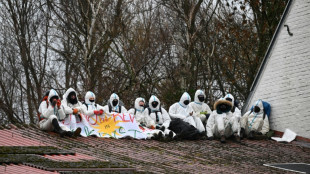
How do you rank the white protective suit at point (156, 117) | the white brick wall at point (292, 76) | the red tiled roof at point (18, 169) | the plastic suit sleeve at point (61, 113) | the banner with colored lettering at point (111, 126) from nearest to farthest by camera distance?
the red tiled roof at point (18, 169) → the plastic suit sleeve at point (61, 113) → the banner with colored lettering at point (111, 126) → the white protective suit at point (156, 117) → the white brick wall at point (292, 76)

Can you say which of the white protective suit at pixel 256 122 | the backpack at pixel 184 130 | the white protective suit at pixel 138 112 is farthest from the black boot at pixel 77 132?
the white protective suit at pixel 256 122

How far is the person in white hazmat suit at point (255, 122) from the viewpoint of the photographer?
20844mm

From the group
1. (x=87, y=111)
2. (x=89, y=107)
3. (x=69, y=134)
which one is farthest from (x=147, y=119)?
(x=69, y=134)

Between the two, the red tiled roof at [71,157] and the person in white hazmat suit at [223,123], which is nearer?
the red tiled roof at [71,157]

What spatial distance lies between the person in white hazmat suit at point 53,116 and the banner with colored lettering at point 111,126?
42 cm

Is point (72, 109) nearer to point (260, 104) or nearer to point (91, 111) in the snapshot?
point (91, 111)

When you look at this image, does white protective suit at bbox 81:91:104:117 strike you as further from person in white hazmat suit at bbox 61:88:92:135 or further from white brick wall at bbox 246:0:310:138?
white brick wall at bbox 246:0:310:138

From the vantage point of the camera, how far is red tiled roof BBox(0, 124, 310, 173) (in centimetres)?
1458

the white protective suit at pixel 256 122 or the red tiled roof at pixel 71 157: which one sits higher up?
the white protective suit at pixel 256 122

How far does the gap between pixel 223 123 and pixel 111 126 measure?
324 cm

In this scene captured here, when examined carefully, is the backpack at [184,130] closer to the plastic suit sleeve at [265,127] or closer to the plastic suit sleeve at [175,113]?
the plastic suit sleeve at [175,113]

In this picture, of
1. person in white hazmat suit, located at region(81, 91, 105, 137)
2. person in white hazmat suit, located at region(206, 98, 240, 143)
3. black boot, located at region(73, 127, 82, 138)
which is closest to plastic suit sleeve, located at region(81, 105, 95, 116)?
person in white hazmat suit, located at region(81, 91, 105, 137)

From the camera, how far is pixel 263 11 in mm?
29875

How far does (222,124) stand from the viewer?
19.7 metres
